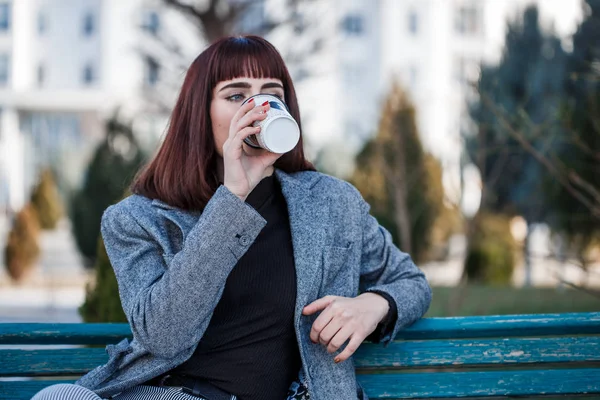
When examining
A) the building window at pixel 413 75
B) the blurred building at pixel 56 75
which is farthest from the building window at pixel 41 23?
the building window at pixel 413 75

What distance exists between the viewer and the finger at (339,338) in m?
1.76

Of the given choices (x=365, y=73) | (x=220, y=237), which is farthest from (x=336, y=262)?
(x=365, y=73)

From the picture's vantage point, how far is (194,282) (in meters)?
1.63

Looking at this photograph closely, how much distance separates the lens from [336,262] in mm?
1941

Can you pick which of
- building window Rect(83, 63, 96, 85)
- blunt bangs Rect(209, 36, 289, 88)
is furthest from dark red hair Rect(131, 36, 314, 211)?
building window Rect(83, 63, 96, 85)

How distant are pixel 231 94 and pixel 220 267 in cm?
54

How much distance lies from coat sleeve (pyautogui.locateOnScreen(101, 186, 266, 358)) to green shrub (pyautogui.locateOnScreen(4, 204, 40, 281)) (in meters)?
12.4

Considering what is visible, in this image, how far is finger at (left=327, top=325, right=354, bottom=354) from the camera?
1.76 meters

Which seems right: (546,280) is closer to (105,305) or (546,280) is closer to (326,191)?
(105,305)

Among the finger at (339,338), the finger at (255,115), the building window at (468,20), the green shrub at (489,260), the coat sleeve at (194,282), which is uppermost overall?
the building window at (468,20)

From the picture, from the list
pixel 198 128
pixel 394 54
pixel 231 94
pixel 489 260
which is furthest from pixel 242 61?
pixel 394 54

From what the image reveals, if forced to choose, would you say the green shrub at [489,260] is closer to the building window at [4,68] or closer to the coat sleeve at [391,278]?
the coat sleeve at [391,278]

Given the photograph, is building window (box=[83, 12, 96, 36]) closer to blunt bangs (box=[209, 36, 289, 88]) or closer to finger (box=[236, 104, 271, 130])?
blunt bangs (box=[209, 36, 289, 88])

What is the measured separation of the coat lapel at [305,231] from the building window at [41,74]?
109 ft
